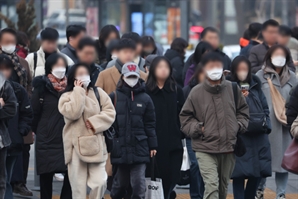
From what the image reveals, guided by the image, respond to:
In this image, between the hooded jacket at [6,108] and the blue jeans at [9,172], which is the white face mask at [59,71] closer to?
the hooded jacket at [6,108]

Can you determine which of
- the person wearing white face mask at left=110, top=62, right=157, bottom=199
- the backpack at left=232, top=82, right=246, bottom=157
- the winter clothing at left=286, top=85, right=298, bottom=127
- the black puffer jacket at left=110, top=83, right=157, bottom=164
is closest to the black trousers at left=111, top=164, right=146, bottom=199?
the person wearing white face mask at left=110, top=62, right=157, bottom=199

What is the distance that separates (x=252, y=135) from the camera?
25.4 feet

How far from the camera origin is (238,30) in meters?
Result: 38.8

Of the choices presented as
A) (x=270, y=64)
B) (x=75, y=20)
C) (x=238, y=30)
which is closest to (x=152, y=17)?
Answer: (x=75, y=20)

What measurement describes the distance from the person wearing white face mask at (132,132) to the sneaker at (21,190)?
1572mm

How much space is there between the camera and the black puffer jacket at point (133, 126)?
7.28 meters

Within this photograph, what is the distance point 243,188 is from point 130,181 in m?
1.22

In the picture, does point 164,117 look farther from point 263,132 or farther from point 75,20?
point 75,20

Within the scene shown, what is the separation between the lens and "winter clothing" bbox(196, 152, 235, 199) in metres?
7.11

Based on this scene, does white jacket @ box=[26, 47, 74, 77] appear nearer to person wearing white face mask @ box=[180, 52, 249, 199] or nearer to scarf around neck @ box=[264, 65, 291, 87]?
person wearing white face mask @ box=[180, 52, 249, 199]

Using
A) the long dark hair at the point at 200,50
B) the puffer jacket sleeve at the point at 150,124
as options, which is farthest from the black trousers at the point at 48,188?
the long dark hair at the point at 200,50

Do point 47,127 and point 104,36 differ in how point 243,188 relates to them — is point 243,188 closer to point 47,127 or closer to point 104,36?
point 47,127

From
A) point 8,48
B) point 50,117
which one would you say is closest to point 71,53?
point 8,48

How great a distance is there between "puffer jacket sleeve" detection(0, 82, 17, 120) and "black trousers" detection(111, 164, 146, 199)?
3.83 ft
